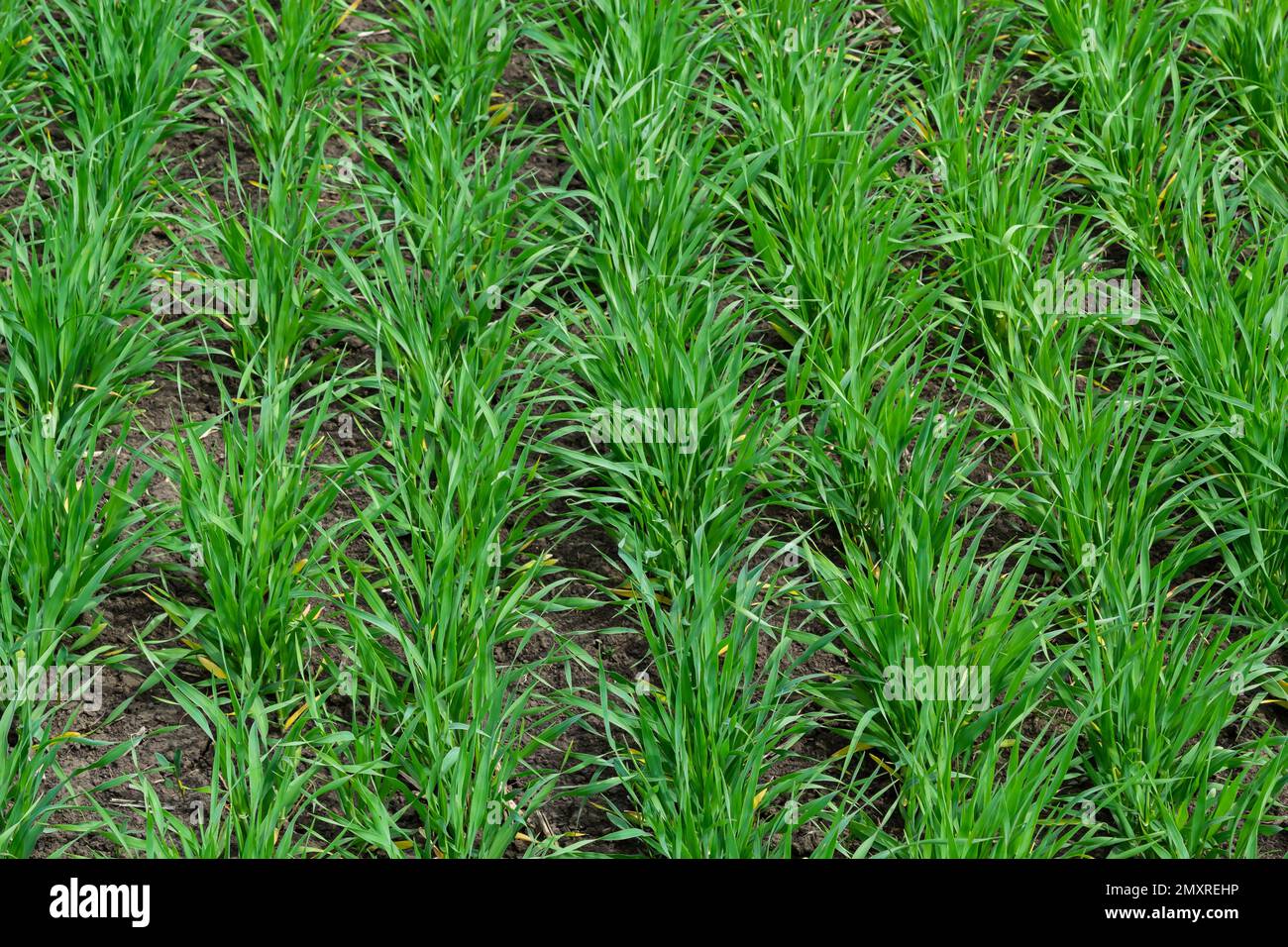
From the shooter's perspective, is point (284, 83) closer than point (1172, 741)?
No

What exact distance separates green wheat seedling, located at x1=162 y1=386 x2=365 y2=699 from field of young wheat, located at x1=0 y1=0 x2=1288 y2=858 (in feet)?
0.04

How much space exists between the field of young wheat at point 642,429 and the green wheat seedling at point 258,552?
0.01 metres

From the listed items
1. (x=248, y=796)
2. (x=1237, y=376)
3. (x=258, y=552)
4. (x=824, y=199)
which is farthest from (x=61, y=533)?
(x=1237, y=376)

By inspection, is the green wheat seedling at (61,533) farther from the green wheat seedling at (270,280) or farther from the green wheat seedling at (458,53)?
the green wheat seedling at (458,53)

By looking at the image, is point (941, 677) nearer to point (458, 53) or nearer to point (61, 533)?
point (61, 533)

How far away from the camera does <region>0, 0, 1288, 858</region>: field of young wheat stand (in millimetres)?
2588

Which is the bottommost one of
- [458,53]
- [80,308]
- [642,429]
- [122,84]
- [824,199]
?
[642,429]

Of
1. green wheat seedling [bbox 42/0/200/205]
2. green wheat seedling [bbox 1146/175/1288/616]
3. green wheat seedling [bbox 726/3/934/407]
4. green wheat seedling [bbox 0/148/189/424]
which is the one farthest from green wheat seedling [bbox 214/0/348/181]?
green wheat seedling [bbox 1146/175/1288/616]

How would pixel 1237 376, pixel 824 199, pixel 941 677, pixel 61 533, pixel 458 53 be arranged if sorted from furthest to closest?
pixel 458 53 < pixel 824 199 < pixel 1237 376 < pixel 61 533 < pixel 941 677

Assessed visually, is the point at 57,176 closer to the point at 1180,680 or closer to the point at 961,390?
the point at 961,390

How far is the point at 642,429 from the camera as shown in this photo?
301 cm

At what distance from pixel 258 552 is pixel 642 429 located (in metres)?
0.80

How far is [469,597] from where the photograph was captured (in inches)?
108

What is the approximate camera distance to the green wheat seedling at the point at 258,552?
2.70m
